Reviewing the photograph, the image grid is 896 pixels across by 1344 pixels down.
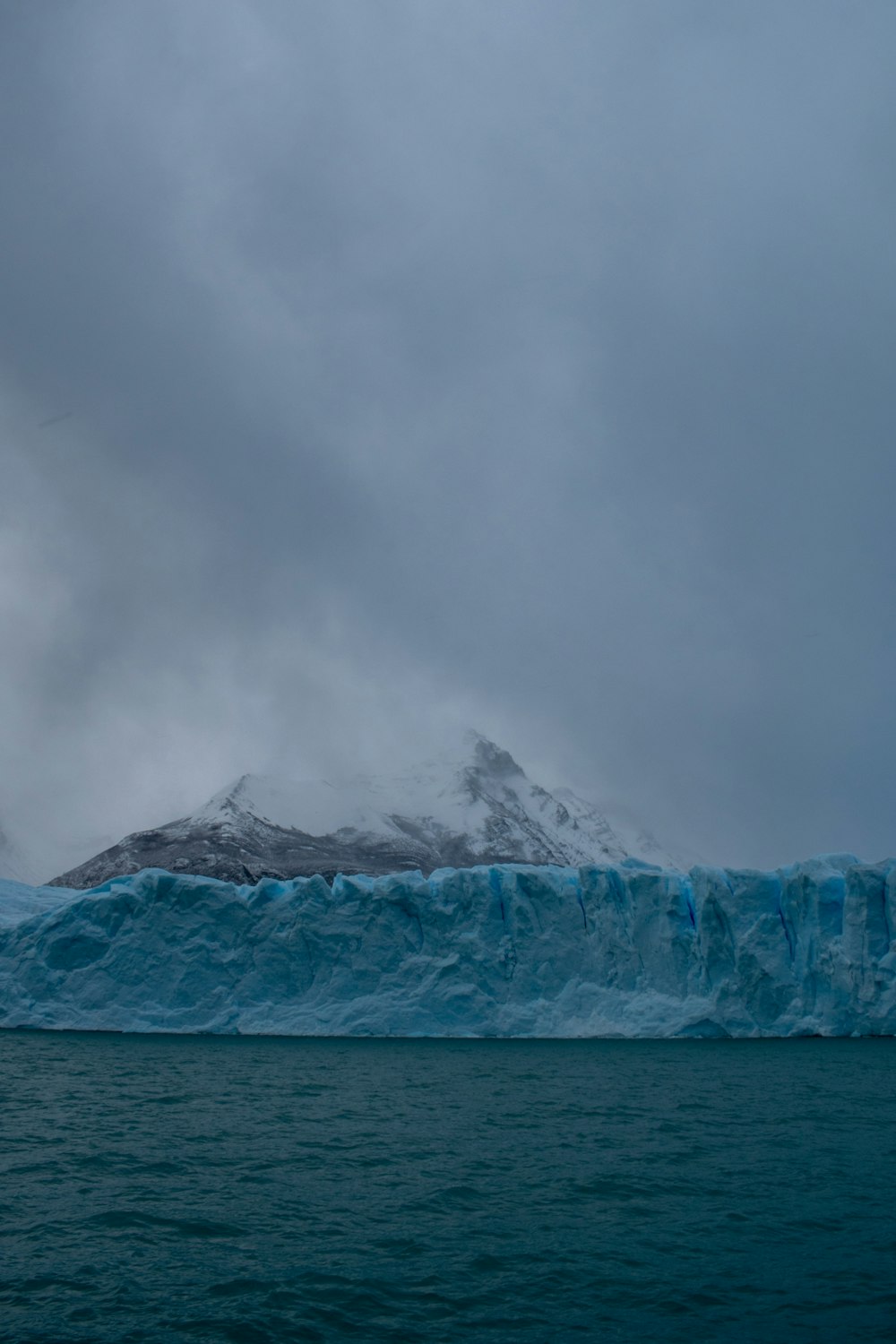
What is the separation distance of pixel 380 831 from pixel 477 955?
85.3 m

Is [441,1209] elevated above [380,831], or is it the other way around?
[380,831]

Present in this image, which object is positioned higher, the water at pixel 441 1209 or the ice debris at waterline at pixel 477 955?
the ice debris at waterline at pixel 477 955

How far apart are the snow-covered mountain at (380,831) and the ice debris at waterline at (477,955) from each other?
1058 inches

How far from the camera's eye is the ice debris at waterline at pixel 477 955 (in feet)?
80.5

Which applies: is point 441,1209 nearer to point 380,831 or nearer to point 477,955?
point 477,955

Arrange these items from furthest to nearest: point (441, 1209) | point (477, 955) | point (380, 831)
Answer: point (380, 831), point (477, 955), point (441, 1209)

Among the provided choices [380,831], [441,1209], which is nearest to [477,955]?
[441,1209]

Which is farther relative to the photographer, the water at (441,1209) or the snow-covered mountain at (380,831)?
the snow-covered mountain at (380,831)

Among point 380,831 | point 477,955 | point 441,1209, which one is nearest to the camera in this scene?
point 441,1209

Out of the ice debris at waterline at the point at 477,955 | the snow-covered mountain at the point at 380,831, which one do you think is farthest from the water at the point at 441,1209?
the snow-covered mountain at the point at 380,831

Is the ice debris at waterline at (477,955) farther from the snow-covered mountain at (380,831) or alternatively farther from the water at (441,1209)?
the snow-covered mountain at (380,831)

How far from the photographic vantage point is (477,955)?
25.7 meters

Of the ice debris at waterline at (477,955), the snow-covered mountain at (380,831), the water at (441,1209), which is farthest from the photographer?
the snow-covered mountain at (380,831)

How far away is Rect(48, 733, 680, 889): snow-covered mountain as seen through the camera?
257 ft
